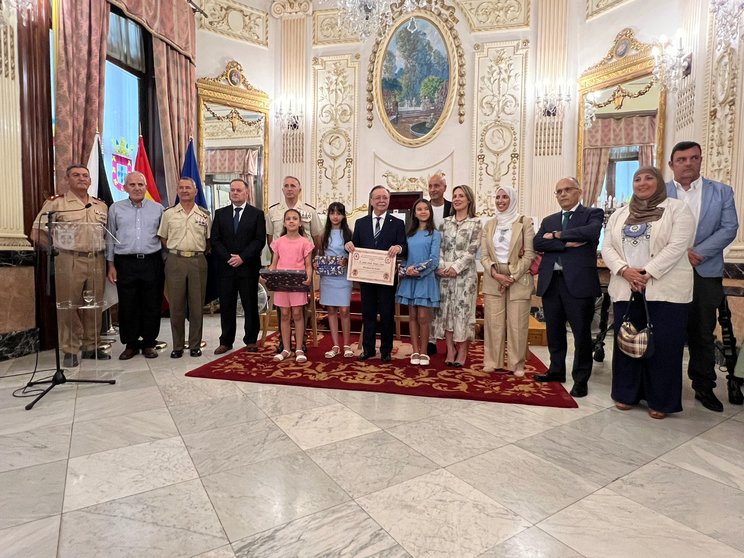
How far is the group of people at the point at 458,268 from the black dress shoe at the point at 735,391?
0.22 metres

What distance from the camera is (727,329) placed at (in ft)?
10.5

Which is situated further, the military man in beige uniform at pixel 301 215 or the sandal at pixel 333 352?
the military man in beige uniform at pixel 301 215

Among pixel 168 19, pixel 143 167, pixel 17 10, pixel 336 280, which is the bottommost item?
pixel 336 280

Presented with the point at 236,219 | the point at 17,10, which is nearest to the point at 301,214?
the point at 236,219

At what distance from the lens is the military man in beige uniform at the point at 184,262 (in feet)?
13.8

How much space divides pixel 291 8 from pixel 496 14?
3.45 meters

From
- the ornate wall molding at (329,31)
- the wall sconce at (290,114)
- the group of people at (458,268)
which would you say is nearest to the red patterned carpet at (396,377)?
the group of people at (458,268)

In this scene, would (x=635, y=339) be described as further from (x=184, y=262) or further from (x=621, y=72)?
(x=621, y=72)

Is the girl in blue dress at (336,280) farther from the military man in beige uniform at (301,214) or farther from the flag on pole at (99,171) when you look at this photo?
the flag on pole at (99,171)

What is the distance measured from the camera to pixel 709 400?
9.89 feet

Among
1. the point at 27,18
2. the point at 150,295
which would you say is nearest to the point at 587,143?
the point at 150,295

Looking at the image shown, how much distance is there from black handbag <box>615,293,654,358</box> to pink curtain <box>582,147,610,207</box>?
4.33 meters

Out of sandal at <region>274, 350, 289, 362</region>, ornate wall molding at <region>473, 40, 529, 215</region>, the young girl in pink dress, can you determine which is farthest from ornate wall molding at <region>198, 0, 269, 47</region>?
sandal at <region>274, 350, 289, 362</region>

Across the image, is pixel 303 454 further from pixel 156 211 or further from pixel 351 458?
pixel 156 211
